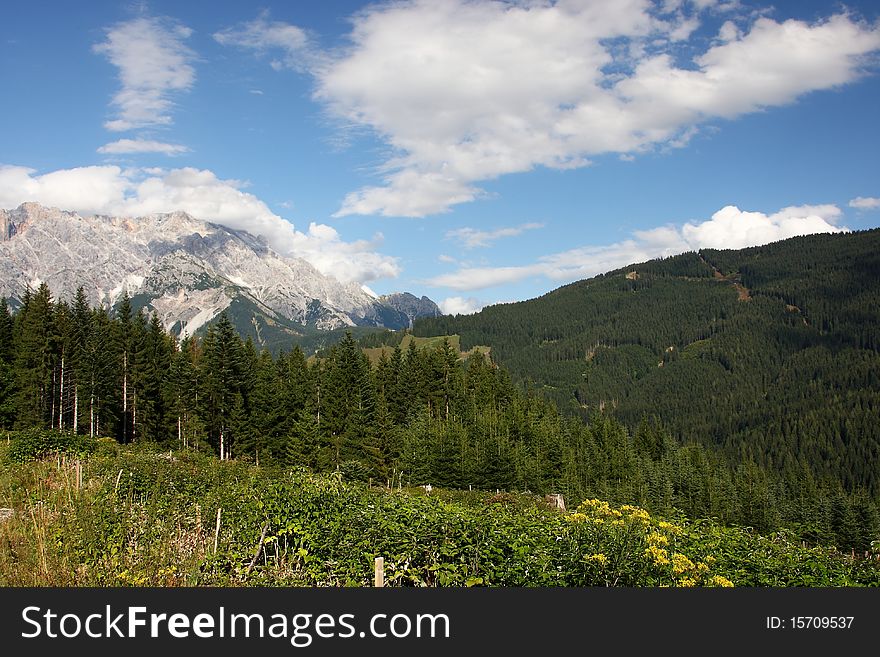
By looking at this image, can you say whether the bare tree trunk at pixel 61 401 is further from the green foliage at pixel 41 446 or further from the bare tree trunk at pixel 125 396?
the green foliage at pixel 41 446

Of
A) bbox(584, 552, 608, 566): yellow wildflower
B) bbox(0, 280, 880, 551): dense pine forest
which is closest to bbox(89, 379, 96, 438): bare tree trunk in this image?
bbox(0, 280, 880, 551): dense pine forest

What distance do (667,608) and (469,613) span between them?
9.15ft

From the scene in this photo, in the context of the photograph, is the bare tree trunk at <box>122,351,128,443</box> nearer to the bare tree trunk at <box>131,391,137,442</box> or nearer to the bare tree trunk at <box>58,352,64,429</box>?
the bare tree trunk at <box>131,391,137,442</box>

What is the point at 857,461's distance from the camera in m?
196

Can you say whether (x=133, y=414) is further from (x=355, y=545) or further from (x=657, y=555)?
(x=657, y=555)

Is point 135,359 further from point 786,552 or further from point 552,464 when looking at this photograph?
point 786,552

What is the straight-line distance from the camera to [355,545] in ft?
A: 37.8

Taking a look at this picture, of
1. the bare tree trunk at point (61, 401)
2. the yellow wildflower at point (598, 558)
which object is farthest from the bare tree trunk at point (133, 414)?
the yellow wildflower at point (598, 558)

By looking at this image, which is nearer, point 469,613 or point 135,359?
point 469,613

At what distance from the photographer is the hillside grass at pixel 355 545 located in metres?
9.98

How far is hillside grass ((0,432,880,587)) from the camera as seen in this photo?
9.98 metres

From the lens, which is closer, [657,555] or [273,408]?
[657,555]

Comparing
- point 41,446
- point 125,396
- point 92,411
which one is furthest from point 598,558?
point 125,396

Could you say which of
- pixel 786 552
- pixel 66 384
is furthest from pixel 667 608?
pixel 66 384
